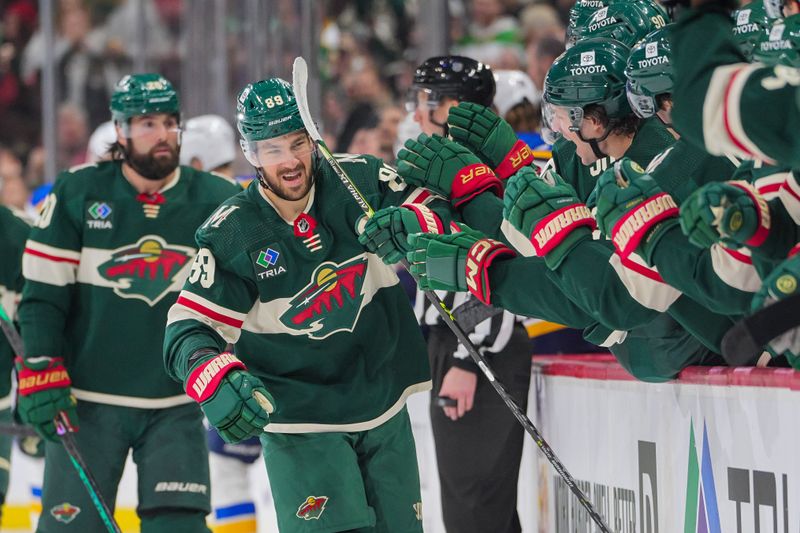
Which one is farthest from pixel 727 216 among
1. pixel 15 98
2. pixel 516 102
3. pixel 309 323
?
pixel 15 98

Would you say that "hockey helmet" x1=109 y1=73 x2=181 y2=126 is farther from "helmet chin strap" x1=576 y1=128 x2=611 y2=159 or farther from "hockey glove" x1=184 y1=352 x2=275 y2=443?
"helmet chin strap" x1=576 y1=128 x2=611 y2=159

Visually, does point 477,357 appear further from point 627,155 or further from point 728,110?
point 728,110

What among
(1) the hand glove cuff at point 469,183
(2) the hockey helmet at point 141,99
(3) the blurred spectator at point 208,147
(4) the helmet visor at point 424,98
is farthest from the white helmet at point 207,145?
(1) the hand glove cuff at point 469,183

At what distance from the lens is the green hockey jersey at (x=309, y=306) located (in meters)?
3.35

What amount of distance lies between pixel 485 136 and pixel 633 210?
117cm

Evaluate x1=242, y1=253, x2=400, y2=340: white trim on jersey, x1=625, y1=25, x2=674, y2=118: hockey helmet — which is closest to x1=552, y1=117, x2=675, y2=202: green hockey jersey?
x1=625, y1=25, x2=674, y2=118: hockey helmet

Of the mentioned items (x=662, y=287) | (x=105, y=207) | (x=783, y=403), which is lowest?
(x=783, y=403)

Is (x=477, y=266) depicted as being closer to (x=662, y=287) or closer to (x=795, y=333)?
(x=662, y=287)

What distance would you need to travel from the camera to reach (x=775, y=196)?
233 centimetres

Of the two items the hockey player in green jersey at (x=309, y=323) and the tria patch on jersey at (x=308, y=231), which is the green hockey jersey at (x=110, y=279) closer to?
the hockey player in green jersey at (x=309, y=323)

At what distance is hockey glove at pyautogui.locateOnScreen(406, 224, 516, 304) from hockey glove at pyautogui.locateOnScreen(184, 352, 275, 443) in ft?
1.53

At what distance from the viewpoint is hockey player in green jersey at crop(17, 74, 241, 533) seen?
4.00 m

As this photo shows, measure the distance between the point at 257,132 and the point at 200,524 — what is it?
123 centimetres

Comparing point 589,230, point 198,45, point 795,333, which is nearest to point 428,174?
point 589,230
